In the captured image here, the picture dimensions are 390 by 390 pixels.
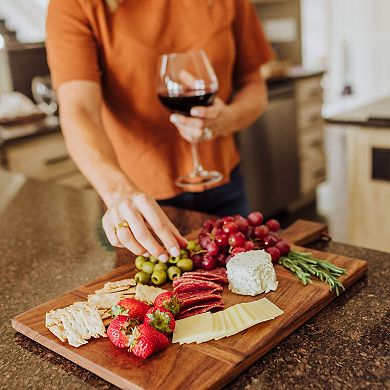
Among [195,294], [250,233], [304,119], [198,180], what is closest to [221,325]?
[195,294]

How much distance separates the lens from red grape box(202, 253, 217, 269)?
1078 mm

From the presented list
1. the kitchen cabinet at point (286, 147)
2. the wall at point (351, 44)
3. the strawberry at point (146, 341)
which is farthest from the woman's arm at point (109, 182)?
the wall at point (351, 44)

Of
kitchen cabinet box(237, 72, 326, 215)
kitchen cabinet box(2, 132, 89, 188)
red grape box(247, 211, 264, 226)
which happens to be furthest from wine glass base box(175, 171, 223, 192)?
kitchen cabinet box(237, 72, 326, 215)

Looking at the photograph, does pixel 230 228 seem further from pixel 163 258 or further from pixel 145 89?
pixel 145 89

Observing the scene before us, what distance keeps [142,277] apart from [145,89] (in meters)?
0.70

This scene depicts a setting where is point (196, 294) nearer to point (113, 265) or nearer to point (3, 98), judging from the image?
point (113, 265)

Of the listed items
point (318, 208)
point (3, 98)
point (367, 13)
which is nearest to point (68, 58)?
point (3, 98)

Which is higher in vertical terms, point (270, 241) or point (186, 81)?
point (186, 81)

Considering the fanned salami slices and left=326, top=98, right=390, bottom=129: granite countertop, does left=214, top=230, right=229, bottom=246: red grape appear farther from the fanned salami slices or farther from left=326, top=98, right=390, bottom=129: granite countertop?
left=326, top=98, right=390, bottom=129: granite countertop

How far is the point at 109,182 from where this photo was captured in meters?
1.25

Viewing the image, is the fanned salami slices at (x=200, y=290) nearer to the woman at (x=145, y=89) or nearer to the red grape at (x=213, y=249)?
the red grape at (x=213, y=249)

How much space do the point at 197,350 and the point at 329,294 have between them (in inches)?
10.6

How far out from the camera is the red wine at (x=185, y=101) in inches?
55.1

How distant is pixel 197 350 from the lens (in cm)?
82
